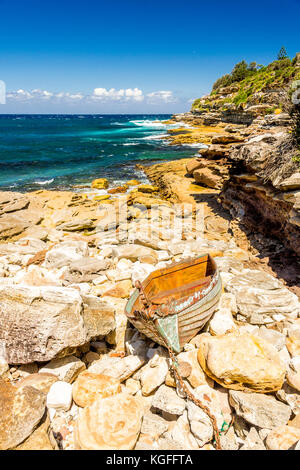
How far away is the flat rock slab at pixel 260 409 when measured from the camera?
3541 mm

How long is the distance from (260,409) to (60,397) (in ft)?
10.0

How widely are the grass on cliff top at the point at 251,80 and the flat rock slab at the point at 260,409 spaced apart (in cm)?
2089

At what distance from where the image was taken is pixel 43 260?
28.0 feet

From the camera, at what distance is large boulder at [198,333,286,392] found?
390 centimetres

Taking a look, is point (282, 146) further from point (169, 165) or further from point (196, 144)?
point (196, 144)

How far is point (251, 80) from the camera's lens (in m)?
59.7

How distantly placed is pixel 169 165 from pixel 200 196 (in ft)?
35.0

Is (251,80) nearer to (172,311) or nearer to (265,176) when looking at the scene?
(265,176)

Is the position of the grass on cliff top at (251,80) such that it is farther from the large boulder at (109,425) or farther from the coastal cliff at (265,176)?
the large boulder at (109,425)

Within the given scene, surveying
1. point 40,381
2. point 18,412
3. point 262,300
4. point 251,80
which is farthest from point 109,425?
point 251,80

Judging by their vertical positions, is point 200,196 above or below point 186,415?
above

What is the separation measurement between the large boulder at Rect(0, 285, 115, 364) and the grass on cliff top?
2116cm
